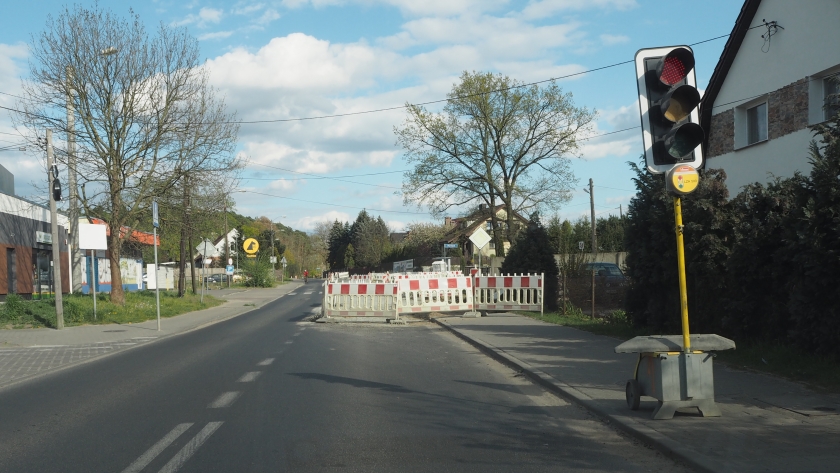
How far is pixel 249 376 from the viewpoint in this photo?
10.5 metres

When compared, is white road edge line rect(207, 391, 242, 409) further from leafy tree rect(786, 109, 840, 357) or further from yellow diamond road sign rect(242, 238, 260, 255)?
yellow diamond road sign rect(242, 238, 260, 255)

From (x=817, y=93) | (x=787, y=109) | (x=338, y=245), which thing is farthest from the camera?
(x=338, y=245)

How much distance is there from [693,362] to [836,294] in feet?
9.55

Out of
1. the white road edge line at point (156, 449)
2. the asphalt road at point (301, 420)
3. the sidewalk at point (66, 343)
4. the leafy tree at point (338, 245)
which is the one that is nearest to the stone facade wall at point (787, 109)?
the asphalt road at point (301, 420)

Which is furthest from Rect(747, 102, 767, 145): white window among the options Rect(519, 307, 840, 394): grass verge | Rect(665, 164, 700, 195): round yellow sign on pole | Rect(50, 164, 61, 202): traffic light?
Rect(50, 164, 61, 202): traffic light

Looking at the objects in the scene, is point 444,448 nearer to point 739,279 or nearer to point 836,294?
point 836,294

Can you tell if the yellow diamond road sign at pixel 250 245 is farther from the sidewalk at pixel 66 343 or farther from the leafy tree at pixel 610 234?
the sidewalk at pixel 66 343

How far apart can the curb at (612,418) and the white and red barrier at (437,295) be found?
861cm

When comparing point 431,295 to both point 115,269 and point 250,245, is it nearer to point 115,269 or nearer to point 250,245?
point 115,269

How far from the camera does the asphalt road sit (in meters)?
5.82

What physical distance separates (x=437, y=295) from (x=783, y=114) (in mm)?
10592

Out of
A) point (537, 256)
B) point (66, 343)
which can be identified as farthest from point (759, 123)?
point (66, 343)

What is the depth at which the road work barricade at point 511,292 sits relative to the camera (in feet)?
70.4

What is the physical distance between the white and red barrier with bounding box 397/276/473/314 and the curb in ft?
28.3
